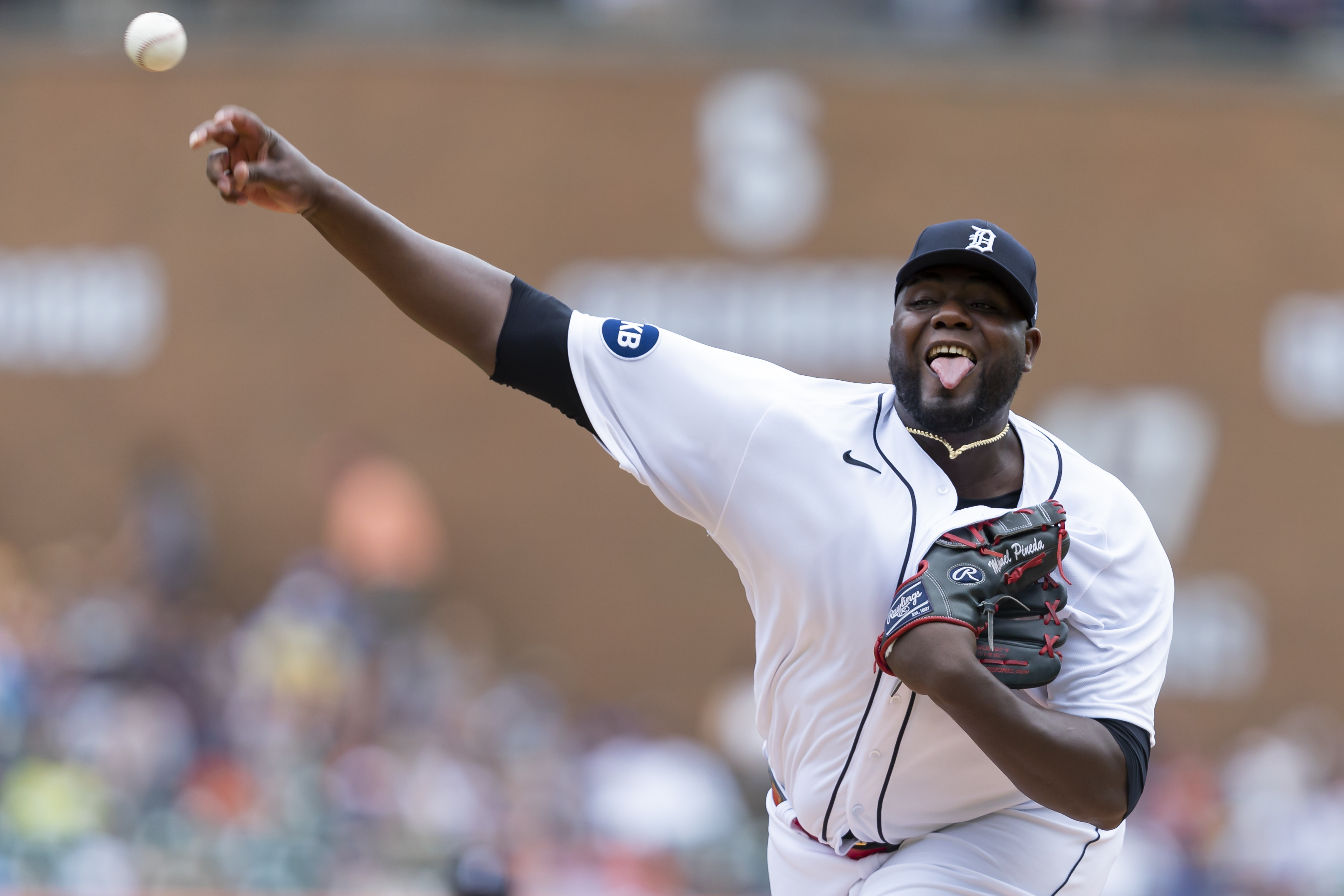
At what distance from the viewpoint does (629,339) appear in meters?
3.40

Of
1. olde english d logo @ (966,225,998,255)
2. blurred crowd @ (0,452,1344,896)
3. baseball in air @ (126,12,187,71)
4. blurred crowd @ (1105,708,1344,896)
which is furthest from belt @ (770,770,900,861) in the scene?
blurred crowd @ (1105,708,1344,896)

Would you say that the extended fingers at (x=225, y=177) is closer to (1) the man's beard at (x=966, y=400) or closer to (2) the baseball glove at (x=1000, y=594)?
(1) the man's beard at (x=966, y=400)

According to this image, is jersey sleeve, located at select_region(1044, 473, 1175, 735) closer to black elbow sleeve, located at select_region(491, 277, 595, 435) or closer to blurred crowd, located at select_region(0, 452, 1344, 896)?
black elbow sleeve, located at select_region(491, 277, 595, 435)

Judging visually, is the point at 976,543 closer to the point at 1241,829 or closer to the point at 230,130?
the point at 230,130

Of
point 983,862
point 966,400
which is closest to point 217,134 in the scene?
point 966,400

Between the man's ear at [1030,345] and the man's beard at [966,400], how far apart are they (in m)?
0.01

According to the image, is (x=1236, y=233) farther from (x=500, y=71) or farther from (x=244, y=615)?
(x=244, y=615)

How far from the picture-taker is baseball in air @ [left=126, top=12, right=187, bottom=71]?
3275 mm

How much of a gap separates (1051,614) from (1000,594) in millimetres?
143

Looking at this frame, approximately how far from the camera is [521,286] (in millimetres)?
3453

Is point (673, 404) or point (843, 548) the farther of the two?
point (673, 404)

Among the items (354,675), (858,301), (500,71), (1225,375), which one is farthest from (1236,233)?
(354,675)

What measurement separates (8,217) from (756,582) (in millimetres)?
10885

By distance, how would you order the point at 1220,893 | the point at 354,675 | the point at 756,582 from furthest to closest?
the point at 354,675
the point at 1220,893
the point at 756,582
